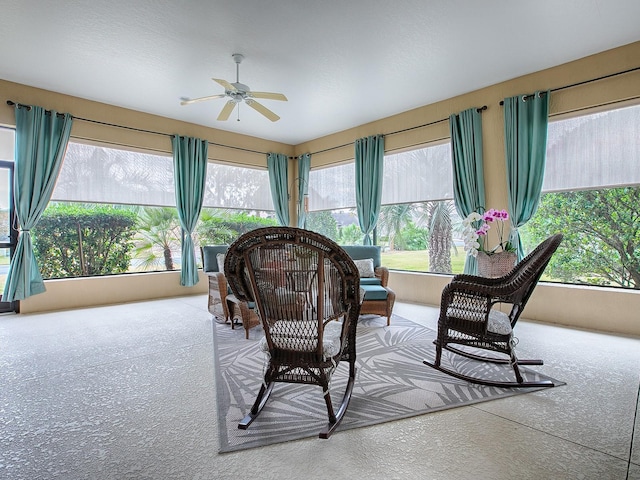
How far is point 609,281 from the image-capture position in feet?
15.7

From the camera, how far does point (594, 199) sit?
4.88 m

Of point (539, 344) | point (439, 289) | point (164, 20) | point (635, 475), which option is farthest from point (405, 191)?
point (635, 475)

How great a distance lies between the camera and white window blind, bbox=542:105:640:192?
3.57m

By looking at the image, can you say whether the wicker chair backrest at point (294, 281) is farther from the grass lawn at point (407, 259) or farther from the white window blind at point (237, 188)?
the white window blind at point (237, 188)

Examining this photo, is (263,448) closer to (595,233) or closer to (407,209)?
(407,209)

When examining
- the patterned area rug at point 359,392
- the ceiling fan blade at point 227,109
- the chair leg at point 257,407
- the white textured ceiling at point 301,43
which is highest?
the white textured ceiling at point 301,43

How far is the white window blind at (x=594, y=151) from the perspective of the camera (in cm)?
357

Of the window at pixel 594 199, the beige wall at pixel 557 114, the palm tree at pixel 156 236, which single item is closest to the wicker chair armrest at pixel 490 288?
the beige wall at pixel 557 114

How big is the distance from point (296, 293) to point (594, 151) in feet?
13.4

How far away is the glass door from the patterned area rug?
3474mm

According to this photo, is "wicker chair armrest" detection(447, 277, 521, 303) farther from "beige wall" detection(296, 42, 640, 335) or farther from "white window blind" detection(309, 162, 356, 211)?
"white window blind" detection(309, 162, 356, 211)

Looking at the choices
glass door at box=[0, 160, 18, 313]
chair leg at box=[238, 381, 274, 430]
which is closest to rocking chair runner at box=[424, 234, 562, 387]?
chair leg at box=[238, 381, 274, 430]

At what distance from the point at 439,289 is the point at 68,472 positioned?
14.9ft

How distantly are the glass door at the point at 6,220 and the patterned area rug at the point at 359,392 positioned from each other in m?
3.47
